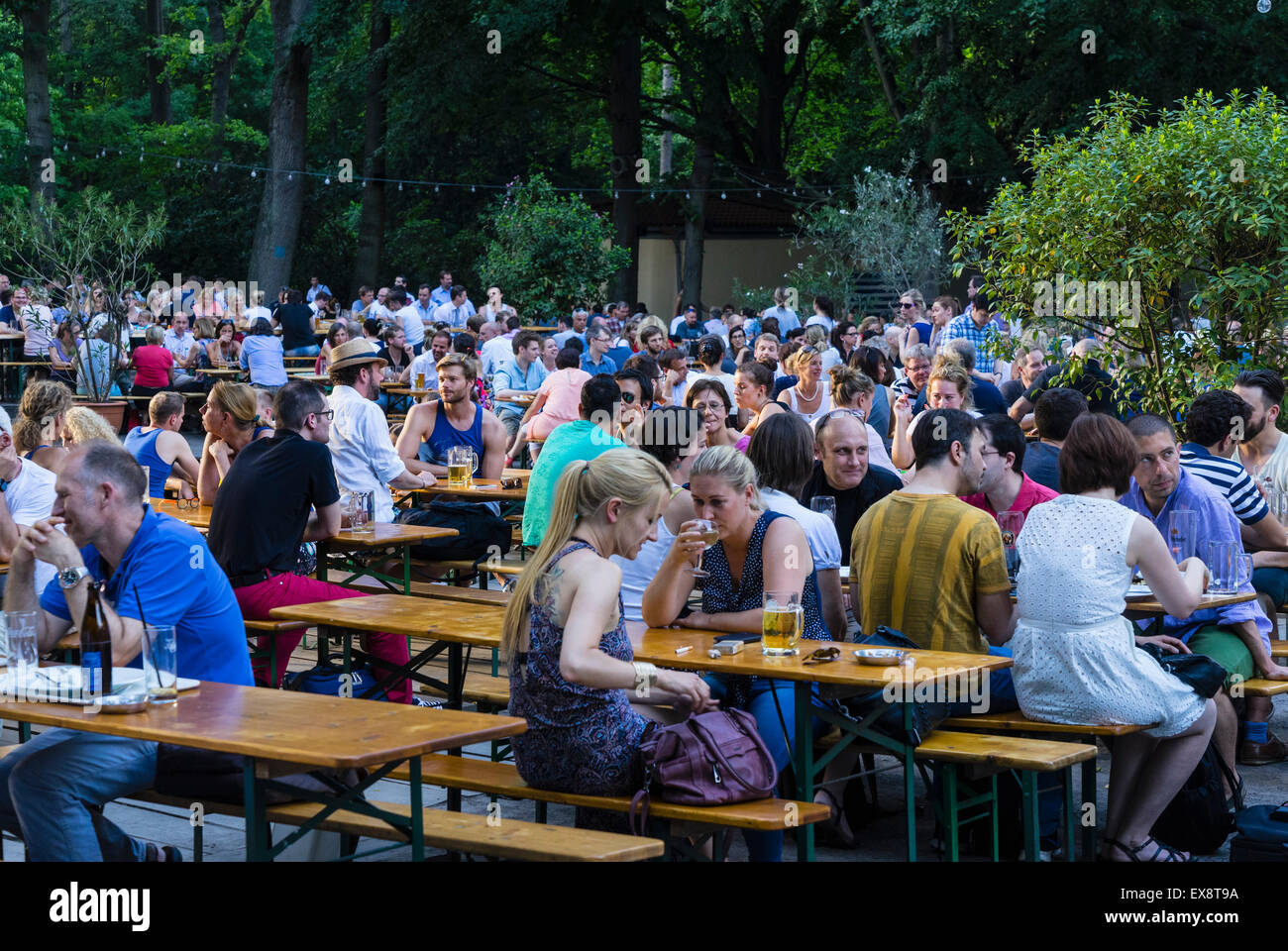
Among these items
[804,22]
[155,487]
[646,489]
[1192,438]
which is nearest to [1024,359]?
[1192,438]

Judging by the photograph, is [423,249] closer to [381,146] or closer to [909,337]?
[381,146]

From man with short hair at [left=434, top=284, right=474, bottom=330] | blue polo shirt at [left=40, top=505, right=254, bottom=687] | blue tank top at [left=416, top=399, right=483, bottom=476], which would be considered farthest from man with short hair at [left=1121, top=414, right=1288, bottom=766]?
man with short hair at [left=434, top=284, right=474, bottom=330]

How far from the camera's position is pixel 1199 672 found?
4.72 m

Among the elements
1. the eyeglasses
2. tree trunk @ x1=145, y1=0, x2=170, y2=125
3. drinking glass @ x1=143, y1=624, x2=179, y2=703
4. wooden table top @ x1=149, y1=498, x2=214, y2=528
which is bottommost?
the eyeglasses

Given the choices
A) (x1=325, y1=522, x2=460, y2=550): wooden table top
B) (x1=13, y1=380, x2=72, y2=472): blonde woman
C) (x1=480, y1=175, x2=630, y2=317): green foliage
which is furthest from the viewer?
(x1=480, y1=175, x2=630, y2=317): green foliage

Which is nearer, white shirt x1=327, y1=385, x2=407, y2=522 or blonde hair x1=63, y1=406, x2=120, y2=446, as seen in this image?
blonde hair x1=63, y1=406, x2=120, y2=446

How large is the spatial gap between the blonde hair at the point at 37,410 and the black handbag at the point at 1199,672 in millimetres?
4976

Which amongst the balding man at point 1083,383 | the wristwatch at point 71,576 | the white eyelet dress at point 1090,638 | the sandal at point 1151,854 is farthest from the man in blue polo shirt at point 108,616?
the balding man at point 1083,383

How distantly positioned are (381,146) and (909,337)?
58.3 ft

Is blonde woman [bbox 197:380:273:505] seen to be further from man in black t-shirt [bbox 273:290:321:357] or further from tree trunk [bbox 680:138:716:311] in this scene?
tree trunk [bbox 680:138:716:311]

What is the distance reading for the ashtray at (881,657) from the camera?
13.9ft

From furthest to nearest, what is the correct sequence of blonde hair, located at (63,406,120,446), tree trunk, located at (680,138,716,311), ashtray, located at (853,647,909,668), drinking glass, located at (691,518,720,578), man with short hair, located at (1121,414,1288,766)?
tree trunk, located at (680,138,716,311), blonde hair, located at (63,406,120,446), man with short hair, located at (1121,414,1288,766), drinking glass, located at (691,518,720,578), ashtray, located at (853,647,909,668)

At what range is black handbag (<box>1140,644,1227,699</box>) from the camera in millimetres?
4691

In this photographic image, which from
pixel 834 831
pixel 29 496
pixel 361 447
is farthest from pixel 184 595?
pixel 361 447
